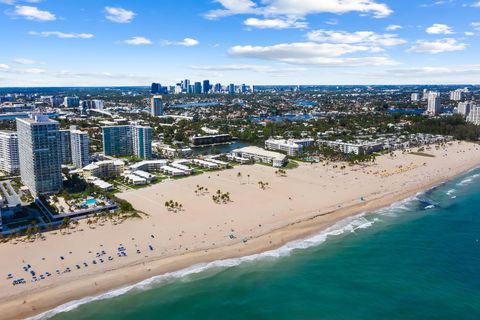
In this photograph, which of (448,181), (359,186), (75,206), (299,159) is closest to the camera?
(75,206)

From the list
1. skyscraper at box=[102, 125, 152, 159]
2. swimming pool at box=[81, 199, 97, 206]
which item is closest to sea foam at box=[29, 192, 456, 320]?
swimming pool at box=[81, 199, 97, 206]

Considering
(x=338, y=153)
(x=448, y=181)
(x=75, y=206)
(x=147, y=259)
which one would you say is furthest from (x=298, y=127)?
(x=147, y=259)

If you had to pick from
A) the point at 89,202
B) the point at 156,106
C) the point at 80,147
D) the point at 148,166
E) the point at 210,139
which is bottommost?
the point at 89,202

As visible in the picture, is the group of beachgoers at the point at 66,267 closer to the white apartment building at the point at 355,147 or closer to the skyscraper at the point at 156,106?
the white apartment building at the point at 355,147

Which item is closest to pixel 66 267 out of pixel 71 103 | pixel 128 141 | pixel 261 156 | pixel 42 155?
pixel 42 155

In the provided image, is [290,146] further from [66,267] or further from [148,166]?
[66,267]

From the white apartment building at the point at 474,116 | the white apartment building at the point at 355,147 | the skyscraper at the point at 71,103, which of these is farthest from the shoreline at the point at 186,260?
the skyscraper at the point at 71,103

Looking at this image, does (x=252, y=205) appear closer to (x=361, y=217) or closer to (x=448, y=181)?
(x=361, y=217)
